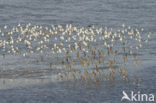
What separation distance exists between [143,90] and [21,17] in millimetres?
26454

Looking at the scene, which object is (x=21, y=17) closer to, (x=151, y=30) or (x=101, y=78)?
(x=151, y=30)

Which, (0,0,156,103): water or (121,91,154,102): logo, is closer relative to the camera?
(121,91,154,102): logo

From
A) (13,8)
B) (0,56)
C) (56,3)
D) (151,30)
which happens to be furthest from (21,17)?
(0,56)

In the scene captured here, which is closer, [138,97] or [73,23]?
[138,97]

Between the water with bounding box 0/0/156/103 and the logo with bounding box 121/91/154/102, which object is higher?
the water with bounding box 0/0/156/103

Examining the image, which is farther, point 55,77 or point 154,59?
point 154,59

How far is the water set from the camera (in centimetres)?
2053

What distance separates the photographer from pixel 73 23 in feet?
141

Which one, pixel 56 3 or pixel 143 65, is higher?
pixel 56 3

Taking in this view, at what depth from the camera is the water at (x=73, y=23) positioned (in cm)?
2053

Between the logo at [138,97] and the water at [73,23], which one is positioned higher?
the water at [73,23]

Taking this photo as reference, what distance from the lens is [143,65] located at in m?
26.9

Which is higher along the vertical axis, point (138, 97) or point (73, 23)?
point (73, 23)

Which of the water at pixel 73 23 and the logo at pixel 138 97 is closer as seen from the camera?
the logo at pixel 138 97
